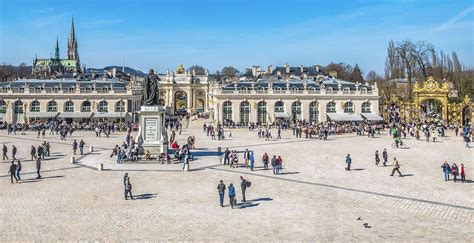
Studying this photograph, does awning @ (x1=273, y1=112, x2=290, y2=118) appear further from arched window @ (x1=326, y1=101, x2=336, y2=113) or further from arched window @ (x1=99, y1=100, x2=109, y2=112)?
arched window @ (x1=99, y1=100, x2=109, y2=112)

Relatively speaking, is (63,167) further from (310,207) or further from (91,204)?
(310,207)

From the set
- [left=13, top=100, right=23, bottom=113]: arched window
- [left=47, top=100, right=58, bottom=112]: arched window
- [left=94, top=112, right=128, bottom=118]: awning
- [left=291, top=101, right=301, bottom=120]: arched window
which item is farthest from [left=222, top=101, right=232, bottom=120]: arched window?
[left=13, top=100, right=23, bottom=113]: arched window

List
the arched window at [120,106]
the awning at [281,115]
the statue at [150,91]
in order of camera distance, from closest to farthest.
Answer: the statue at [150,91], the awning at [281,115], the arched window at [120,106]

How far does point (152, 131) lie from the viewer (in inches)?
1225

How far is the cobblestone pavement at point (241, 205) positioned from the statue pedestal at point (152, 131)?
2.49 metres

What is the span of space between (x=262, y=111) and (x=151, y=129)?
38.0 m

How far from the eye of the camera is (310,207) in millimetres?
18281

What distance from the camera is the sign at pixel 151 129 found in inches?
1222

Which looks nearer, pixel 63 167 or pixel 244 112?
pixel 63 167

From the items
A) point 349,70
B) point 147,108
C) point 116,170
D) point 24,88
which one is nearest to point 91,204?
point 116,170

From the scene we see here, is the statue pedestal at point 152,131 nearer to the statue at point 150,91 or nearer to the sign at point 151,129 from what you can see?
the sign at point 151,129

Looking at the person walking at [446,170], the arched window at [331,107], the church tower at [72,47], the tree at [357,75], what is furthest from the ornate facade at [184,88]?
the person walking at [446,170]

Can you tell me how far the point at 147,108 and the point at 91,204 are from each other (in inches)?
511

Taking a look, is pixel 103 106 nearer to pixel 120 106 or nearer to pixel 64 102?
pixel 120 106
